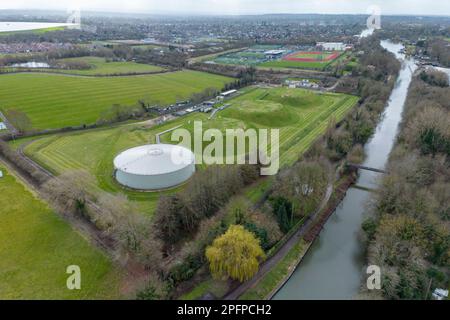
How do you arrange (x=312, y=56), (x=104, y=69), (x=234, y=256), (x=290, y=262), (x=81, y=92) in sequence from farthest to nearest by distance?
(x=312, y=56), (x=104, y=69), (x=81, y=92), (x=290, y=262), (x=234, y=256)

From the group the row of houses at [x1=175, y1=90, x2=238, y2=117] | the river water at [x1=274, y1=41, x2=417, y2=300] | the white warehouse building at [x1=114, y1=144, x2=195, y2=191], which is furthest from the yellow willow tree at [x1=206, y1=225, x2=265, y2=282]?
the row of houses at [x1=175, y1=90, x2=238, y2=117]

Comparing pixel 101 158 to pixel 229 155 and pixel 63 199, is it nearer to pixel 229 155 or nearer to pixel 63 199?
pixel 63 199

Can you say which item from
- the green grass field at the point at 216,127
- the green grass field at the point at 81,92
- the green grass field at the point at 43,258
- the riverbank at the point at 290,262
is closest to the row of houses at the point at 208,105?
the green grass field at the point at 216,127

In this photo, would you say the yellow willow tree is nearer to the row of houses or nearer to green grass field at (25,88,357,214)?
green grass field at (25,88,357,214)

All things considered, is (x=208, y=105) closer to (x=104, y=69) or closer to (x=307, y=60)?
(x=104, y=69)

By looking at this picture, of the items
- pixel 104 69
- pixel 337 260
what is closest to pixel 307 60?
pixel 104 69

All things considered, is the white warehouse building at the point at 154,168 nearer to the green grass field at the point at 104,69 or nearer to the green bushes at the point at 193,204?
the green bushes at the point at 193,204
